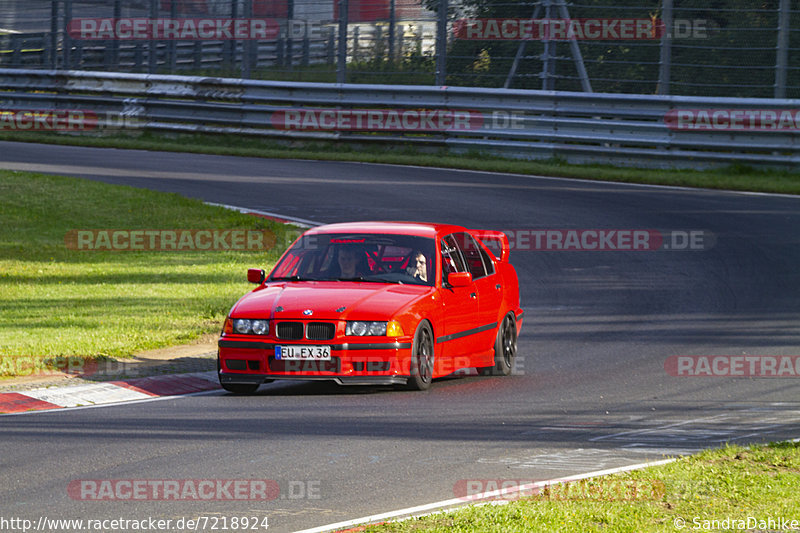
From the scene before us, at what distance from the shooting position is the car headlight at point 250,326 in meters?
10.1

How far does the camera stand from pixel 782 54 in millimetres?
23078

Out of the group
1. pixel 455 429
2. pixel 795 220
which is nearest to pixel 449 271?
pixel 455 429

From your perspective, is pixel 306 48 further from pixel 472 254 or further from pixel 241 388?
pixel 241 388

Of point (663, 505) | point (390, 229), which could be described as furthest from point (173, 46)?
point (663, 505)

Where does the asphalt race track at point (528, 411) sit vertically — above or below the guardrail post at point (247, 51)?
below

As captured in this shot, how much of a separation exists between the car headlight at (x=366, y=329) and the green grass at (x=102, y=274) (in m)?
2.94

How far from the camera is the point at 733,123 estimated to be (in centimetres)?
2339

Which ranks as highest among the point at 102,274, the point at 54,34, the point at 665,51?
the point at 54,34

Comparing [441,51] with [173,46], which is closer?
[441,51]

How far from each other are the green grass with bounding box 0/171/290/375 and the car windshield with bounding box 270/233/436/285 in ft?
6.61

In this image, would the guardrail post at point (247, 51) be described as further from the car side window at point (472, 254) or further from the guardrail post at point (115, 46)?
the car side window at point (472, 254)

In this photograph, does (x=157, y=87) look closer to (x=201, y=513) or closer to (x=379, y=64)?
(x=379, y=64)

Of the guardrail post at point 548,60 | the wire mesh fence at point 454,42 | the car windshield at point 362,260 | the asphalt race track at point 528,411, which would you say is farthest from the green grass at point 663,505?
the guardrail post at point 548,60

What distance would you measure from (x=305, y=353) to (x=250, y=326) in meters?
0.55
